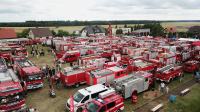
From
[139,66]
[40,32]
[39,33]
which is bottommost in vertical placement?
[139,66]

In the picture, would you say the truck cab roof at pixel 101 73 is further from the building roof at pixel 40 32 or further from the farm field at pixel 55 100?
the building roof at pixel 40 32

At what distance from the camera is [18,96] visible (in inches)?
712

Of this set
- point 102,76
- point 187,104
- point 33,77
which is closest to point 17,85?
point 33,77

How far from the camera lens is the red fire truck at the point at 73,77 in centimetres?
2451

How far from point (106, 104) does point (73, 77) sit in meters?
9.13

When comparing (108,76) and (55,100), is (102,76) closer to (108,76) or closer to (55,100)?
(108,76)

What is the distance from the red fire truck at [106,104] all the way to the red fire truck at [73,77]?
26.0ft

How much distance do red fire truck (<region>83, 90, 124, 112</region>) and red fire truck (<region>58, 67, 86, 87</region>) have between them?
26.0 ft

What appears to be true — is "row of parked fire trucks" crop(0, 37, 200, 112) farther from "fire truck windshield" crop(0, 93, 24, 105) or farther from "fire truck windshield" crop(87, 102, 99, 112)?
"fire truck windshield" crop(0, 93, 24, 105)

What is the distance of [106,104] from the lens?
1659 cm

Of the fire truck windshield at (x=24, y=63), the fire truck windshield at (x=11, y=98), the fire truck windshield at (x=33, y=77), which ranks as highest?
the fire truck windshield at (x=24, y=63)

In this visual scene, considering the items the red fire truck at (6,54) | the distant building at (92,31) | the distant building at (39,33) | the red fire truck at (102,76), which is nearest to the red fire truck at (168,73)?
the red fire truck at (102,76)

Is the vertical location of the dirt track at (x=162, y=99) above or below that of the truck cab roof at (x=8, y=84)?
below

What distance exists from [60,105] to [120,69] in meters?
9.83
